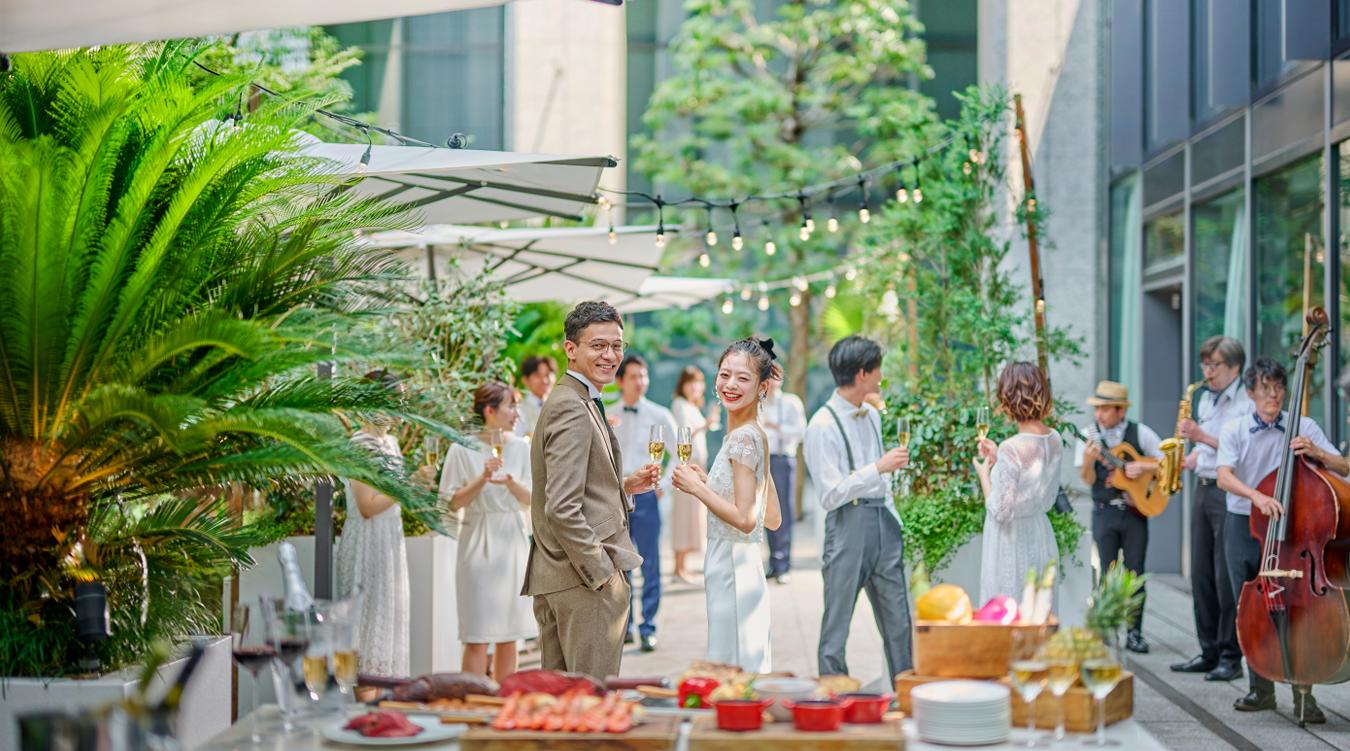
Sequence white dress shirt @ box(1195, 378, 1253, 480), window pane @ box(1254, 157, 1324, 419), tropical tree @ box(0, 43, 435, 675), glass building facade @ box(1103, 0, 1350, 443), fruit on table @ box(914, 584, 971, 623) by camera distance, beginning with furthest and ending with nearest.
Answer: window pane @ box(1254, 157, 1324, 419) < glass building facade @ box(1103, 0, 1350, 443) < white dress shirt @ box(1195, 378, 1253, 480) < tropical tree @ box(0, 43, 435, 675) < fruit on table @ box(914, 584, 971, 623)

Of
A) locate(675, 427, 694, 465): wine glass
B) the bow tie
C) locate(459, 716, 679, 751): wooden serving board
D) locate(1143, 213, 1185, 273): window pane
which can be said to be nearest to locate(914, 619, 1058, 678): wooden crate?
locate(459, 716, 679, 751): wooden serving board

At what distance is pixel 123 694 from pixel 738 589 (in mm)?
2044

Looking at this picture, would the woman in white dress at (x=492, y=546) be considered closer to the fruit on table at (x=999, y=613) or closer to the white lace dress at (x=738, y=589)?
the white lace dress at (x=738, y=589)

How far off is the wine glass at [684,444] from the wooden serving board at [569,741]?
181 cm

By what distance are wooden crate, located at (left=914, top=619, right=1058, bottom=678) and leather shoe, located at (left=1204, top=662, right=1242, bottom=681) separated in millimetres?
5092

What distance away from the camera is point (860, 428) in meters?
6.07

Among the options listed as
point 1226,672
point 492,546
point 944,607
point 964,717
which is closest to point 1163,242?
point 1226,672

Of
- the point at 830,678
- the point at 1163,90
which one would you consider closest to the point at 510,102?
the point at 1163,90

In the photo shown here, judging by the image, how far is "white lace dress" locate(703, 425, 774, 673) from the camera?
5046mm

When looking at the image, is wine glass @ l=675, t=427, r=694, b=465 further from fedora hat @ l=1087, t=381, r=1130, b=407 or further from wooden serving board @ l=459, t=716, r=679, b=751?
fedora hat @ l=1087, t=381, r=1130, b=407

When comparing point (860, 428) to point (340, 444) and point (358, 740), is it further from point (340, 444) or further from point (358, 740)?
point (358, 740)

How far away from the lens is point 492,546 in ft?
22.8

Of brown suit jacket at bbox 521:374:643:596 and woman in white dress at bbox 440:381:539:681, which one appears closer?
brown suit jacket at bbox 521:374:643:596

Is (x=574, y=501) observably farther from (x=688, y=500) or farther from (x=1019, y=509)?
(x=688, y=500)
